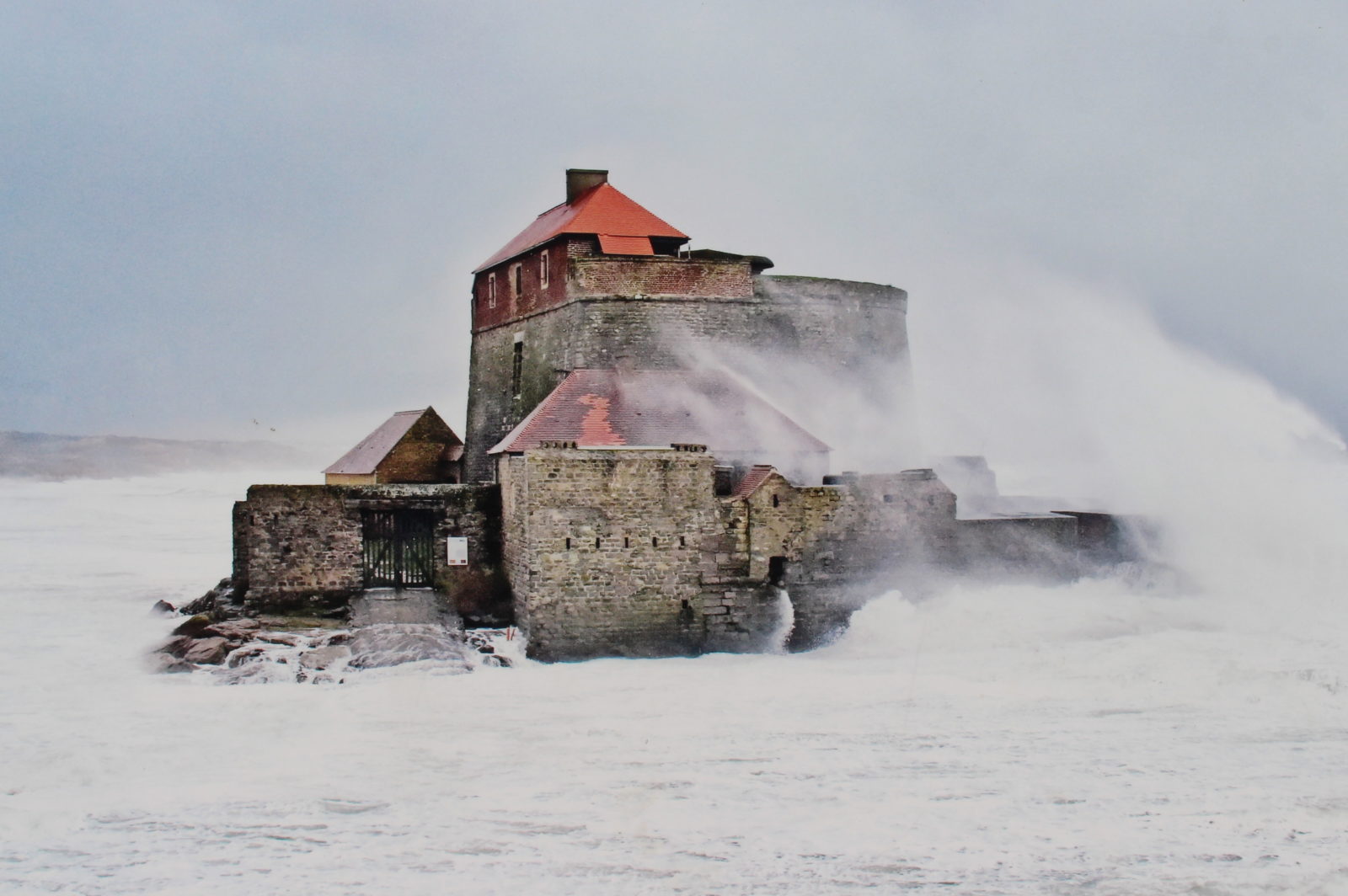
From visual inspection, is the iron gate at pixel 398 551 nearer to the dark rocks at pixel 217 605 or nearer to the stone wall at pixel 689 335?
the dark rocks at pixel 217 605

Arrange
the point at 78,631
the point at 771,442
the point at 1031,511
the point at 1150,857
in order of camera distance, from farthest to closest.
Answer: the point at 1031,511
the point at 78,631
the point at 771,442
the point at 1150,857

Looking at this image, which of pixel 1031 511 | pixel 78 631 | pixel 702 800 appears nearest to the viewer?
pixel 702 800

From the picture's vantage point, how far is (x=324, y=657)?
16797 mm

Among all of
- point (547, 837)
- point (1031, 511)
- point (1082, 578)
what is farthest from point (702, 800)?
point (1031, 511)

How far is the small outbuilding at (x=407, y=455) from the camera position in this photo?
26.3 m

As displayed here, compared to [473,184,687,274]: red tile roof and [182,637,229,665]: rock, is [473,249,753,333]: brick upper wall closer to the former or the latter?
[473,184,687,274]: red tile roof

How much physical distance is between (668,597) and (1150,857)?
28.2 ft

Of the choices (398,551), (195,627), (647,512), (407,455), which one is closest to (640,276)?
(647,512)

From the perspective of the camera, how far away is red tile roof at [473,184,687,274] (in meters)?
24.6

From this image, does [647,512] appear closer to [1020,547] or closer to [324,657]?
[324,657]

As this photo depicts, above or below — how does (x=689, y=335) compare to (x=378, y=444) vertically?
above

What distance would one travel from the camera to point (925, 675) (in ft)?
54.4

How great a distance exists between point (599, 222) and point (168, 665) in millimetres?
12468

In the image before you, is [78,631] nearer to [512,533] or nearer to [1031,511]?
[512,533]
